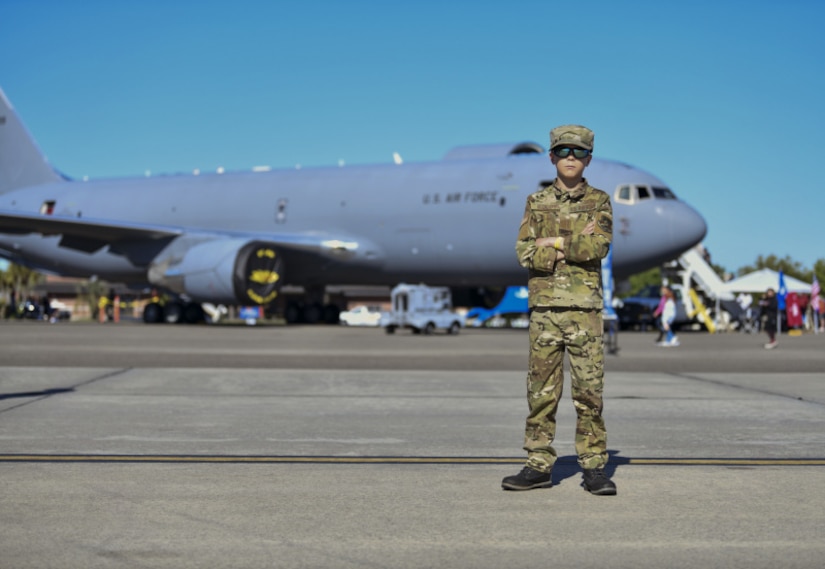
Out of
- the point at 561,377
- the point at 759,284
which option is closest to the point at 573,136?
the point at 561,377

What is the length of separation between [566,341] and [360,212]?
24796 mm

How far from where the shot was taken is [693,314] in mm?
36750

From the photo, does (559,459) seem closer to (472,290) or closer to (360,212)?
(360,212)

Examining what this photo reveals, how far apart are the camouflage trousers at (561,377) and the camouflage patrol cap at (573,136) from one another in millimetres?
815

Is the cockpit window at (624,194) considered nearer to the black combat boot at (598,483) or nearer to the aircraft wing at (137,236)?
the aircraft wing at (137,236)

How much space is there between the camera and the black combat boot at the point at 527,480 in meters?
5.00

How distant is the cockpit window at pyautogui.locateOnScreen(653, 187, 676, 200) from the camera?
26000 millimetres

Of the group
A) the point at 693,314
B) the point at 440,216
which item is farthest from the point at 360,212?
the point at 693,314

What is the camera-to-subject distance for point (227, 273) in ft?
90.7

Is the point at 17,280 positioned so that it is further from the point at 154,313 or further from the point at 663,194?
the point at 663,194

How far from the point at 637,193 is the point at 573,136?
70.1 feet

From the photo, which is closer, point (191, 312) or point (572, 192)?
point (572, 192)

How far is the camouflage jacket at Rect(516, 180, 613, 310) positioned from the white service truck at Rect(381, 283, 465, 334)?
23189 millimetres

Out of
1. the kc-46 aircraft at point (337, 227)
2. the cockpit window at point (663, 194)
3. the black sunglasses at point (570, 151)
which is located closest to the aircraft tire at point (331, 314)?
Result: the kc-46 aircraft at point (337, 227)
